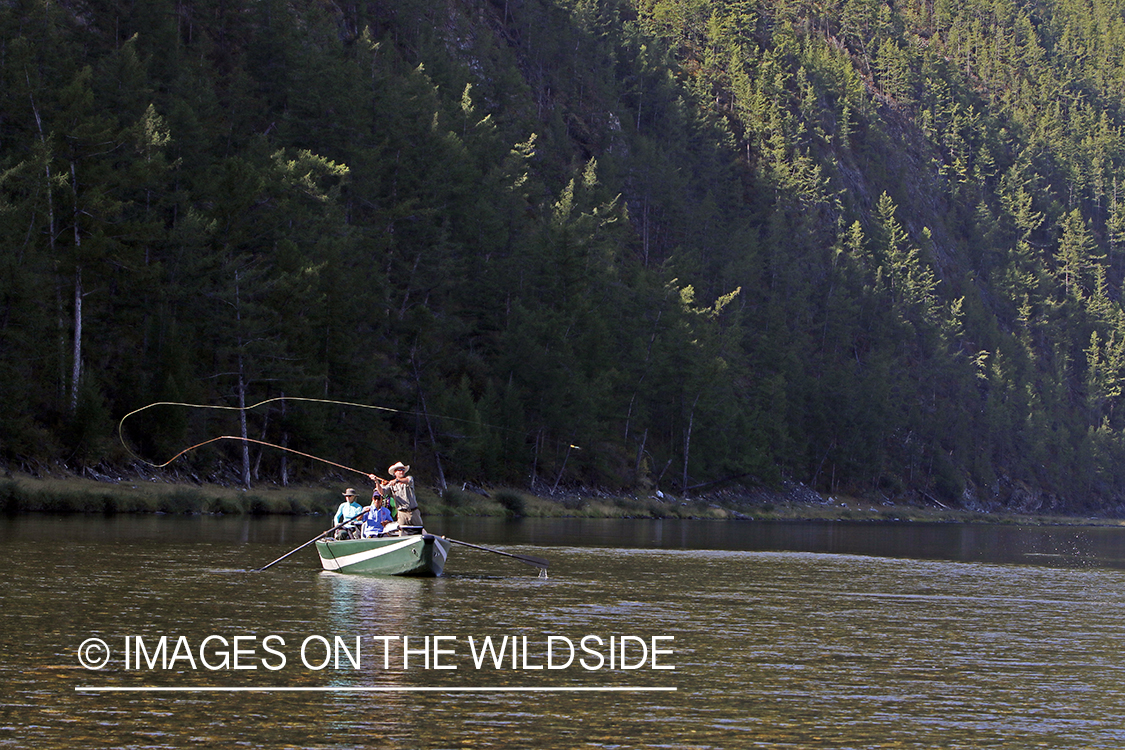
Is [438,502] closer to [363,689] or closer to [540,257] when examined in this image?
[540,257]

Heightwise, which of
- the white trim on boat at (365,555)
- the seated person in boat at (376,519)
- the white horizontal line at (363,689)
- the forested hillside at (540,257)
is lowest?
the white horizontal line at (363,689)

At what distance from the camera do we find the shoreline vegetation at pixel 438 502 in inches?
1730

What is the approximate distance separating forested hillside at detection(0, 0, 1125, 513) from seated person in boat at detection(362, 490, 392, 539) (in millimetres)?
22727

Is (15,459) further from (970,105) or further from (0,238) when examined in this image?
(970,105)

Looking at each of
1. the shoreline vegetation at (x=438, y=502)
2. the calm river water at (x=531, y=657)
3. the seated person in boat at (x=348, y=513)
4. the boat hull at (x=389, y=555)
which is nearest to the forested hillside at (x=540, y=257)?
the shoreline vegetation at (x=438, y=502)

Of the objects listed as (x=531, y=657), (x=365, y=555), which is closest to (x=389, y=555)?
(x=365, y=555)

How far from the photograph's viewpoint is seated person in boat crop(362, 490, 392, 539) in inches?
1088

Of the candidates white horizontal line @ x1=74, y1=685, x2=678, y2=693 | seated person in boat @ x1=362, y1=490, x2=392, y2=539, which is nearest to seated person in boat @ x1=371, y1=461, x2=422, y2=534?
seated person in boat @ x1=362, y1=490, x2=392, y2=539

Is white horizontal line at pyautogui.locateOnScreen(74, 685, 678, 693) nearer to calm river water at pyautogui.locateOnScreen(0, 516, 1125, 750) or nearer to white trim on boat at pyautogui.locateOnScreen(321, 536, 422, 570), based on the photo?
calm river water at pyautogui.locateOnScreen(0, 516, 1125, 750)

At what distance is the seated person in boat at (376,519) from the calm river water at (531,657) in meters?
1.59

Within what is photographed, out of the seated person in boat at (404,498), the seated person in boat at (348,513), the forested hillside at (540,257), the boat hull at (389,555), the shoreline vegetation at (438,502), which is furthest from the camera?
the forested hillside at (540,257)

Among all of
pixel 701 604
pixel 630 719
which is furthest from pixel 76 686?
pixel 701 604

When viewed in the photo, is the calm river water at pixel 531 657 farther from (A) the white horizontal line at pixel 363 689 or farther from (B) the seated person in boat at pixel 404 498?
(B) the seated person in boat at pixel 404 498

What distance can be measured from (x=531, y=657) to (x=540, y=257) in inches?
2485
